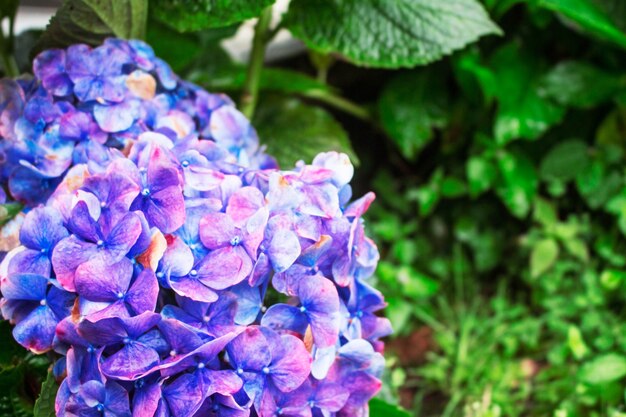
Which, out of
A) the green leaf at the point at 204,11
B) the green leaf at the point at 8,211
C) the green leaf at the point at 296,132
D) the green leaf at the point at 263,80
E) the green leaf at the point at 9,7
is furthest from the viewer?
the green leaf at the point at 263,80

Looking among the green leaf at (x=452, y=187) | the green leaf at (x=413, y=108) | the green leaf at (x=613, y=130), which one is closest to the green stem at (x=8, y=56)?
the green leaf at (x=413, y=108)

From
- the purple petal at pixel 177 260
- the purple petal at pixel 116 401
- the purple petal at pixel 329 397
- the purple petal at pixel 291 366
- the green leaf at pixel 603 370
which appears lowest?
the green leaf at pixel 603 370

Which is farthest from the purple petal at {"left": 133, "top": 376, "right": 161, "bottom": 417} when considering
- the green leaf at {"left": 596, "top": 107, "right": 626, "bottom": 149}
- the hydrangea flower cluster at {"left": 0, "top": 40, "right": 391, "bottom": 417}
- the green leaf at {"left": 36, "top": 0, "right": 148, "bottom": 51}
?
the green leaf at {"left": 596, "top": 107, "right": 626, "bottom": 149}

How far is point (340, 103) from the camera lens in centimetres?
158

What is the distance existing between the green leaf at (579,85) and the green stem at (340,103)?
395mm

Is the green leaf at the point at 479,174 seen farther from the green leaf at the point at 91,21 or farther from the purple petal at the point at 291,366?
the purple petal at the point at 291,366

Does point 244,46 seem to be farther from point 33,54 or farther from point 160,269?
point 160,269

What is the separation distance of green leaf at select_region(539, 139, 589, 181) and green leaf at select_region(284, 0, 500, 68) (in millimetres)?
618

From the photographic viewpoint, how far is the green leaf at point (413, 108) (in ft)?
5.13

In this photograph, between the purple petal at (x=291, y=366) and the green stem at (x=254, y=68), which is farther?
the green stem at (x=254, y=68)

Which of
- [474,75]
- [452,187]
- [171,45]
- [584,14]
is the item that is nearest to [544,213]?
[452,187]

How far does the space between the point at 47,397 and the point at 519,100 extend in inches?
46.2

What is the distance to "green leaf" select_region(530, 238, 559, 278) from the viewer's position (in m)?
1.49

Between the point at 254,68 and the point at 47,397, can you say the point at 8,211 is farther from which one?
the point at 254,68
